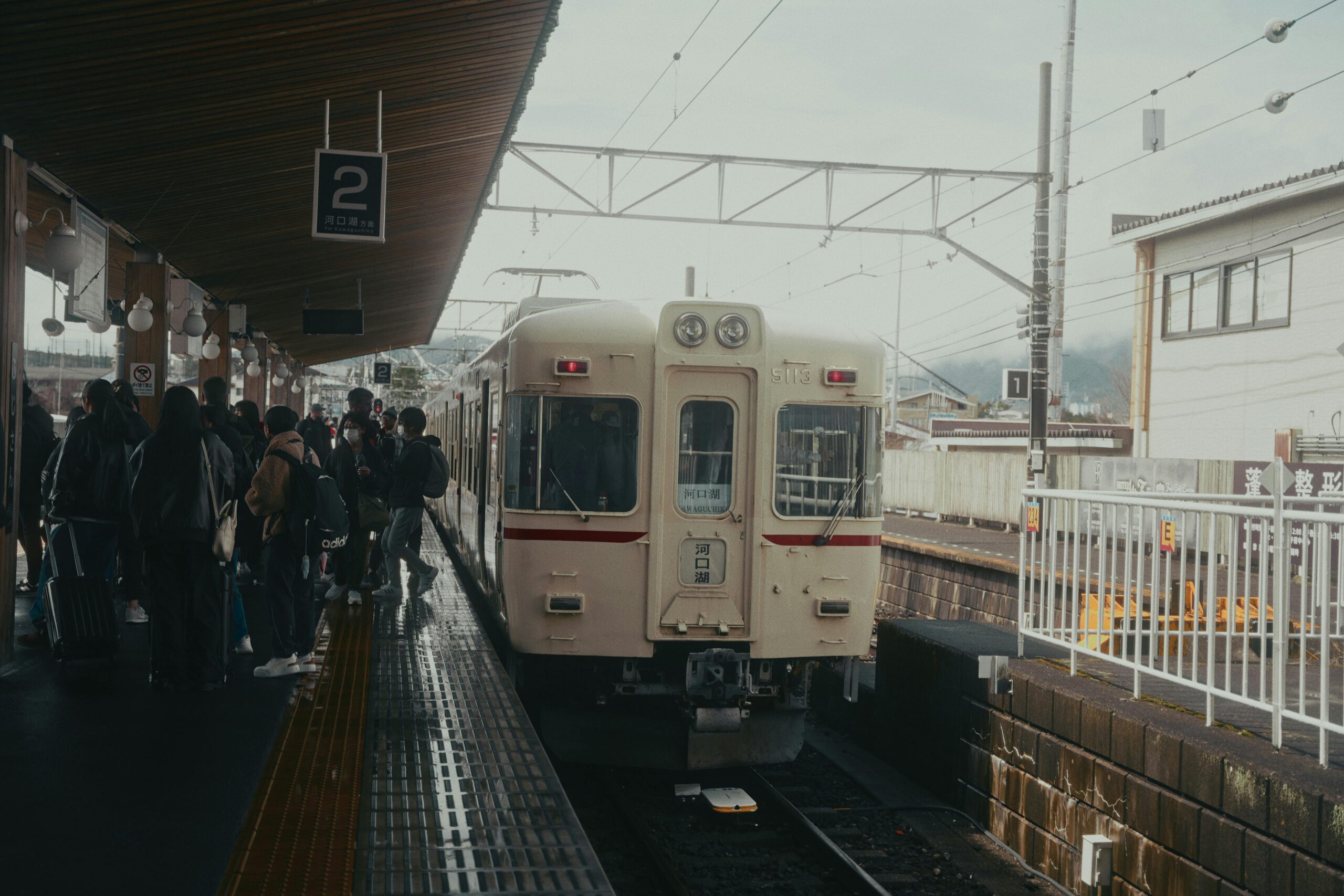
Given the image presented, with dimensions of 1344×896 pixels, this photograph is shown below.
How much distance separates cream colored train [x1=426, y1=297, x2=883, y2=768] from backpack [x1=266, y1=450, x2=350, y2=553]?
0.99 m

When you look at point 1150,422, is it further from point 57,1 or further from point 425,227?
point 57,1

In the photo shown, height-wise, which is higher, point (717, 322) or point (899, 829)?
point (717, 322)

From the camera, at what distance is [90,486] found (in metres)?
7.48

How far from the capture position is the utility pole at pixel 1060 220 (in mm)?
16797

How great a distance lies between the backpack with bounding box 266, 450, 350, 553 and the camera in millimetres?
6949

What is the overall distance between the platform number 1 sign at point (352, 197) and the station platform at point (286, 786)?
3484 millimetres

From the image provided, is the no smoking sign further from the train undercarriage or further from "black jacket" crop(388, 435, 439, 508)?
the train undercarriage

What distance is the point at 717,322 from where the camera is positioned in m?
7.14

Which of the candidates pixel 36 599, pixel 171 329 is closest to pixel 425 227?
pixel 171 329

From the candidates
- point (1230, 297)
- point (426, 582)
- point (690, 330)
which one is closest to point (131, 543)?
point (426, 582)

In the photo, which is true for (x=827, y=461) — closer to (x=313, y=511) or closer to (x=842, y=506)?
(x=842, y=506)

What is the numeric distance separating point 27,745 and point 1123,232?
84.2 feet

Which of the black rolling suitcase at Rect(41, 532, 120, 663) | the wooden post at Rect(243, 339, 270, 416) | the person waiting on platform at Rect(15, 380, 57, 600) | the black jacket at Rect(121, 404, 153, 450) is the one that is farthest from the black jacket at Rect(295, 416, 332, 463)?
the wooden post at Rect(243, 339, 270, 416)

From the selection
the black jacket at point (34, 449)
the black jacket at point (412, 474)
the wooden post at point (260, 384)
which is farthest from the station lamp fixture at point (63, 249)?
the wooden post at point (260, 384)
